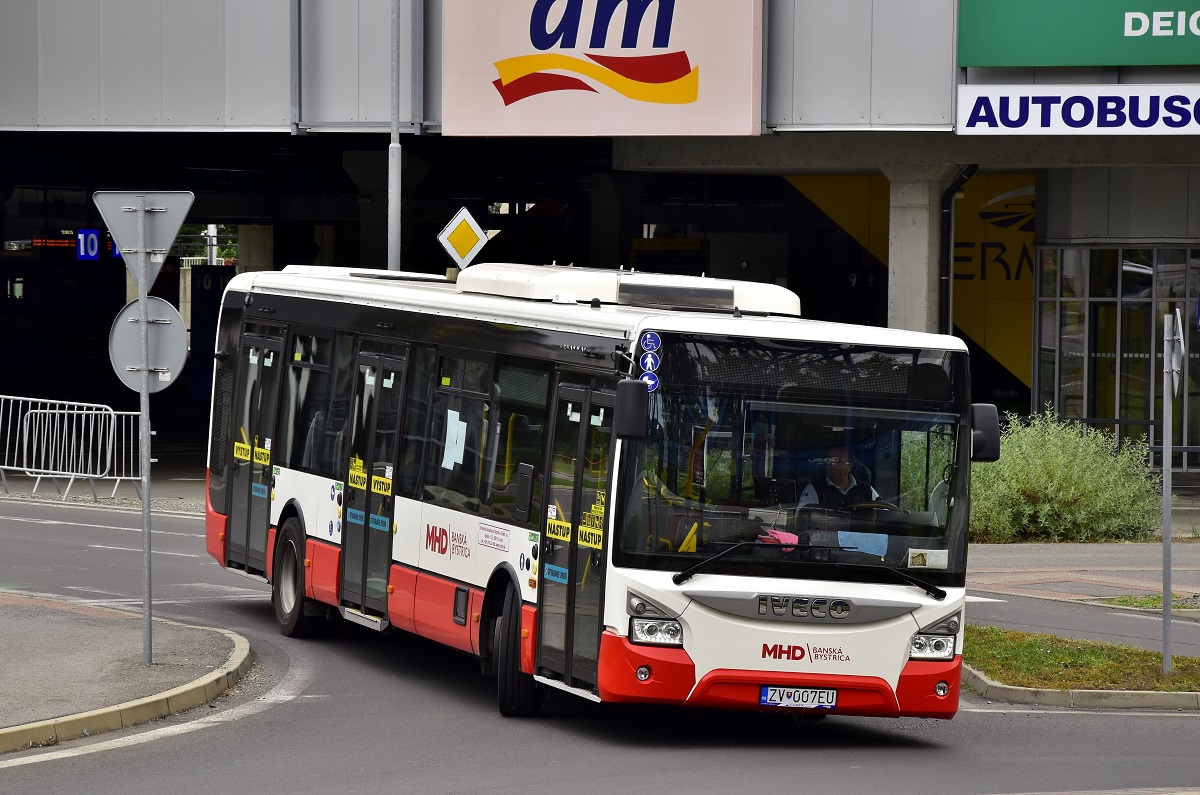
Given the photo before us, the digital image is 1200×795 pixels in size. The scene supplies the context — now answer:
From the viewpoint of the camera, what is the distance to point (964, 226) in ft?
124

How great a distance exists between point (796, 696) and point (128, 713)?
3937 mm

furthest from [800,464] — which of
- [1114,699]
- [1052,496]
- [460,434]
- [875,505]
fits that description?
[1052,496]

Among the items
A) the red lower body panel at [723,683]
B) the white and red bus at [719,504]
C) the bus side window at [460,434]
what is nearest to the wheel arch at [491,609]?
the white and red bus at [719,504]

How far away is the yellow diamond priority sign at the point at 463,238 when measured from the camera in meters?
21.0

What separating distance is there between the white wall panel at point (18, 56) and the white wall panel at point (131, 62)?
3.48 feet

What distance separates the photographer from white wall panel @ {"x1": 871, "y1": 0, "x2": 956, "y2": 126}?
25.5 metres

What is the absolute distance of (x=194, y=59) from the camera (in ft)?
90.2

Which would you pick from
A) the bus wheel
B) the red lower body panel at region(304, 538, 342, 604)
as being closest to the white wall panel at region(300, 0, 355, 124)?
the red lower body panel at region(304, 538, 342, 604)

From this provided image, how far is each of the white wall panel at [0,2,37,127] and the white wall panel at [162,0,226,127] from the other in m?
2.07

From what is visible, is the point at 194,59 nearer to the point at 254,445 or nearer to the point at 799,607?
the point at 254,445

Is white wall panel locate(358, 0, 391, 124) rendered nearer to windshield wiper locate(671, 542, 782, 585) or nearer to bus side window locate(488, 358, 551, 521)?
bus side window locate(488, 358, 551, 521)

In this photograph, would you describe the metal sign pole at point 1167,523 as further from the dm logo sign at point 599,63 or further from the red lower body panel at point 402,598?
the dm logo sign at point 599,63

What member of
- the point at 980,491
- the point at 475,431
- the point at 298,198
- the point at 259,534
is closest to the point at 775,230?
the point at 298,198

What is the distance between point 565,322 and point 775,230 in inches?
1201
